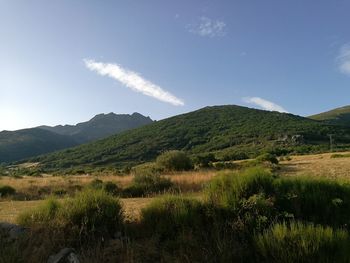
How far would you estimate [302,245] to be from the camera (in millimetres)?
7582

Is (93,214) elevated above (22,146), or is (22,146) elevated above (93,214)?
(22,146)

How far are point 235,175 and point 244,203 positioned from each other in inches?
62.8

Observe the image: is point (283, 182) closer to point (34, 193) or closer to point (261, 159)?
point (34, 193)

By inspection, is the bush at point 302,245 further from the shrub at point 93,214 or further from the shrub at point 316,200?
the shrub at point 93,214

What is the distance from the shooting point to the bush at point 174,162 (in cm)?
3759

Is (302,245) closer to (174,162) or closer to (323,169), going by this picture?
(323,169)

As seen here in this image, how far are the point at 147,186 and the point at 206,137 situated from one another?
297ft

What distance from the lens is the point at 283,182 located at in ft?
35.7

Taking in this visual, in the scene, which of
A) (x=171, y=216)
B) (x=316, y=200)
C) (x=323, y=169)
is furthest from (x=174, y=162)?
(x=171, y=216)

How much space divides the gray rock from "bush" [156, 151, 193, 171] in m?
29.2

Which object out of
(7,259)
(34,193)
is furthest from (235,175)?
(34,193)

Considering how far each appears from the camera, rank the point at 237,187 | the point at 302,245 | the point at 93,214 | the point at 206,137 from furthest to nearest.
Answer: the point at 206,137
the point at 237,187
the point at 93,214
the point at 302,245

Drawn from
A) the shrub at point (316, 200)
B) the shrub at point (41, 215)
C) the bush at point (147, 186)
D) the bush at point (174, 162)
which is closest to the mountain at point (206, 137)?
the bush at point (174, 162)

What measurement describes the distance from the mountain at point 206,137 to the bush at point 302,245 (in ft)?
239
